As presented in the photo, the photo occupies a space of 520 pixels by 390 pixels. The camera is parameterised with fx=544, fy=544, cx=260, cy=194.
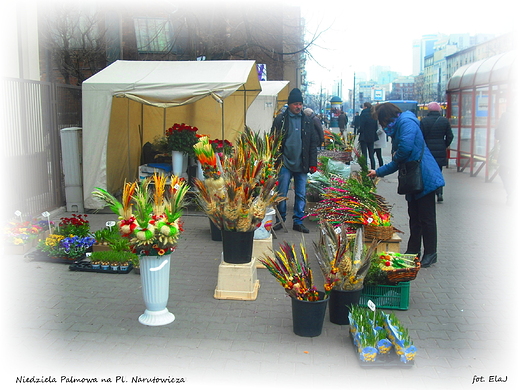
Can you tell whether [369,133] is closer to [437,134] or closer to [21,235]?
[437,134]

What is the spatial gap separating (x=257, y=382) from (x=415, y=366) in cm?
124

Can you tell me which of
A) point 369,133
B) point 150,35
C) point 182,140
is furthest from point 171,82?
point 150,35

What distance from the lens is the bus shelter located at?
13.7m

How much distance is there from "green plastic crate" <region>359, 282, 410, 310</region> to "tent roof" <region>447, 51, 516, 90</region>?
30.9 ft

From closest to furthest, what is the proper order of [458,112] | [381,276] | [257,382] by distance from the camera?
[257,382], [381,276], [458,112]

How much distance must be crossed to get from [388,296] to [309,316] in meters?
1.14

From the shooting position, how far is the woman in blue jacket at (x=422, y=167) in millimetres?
6340

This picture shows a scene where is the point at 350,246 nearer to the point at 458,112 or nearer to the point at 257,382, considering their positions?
the point at 257,382

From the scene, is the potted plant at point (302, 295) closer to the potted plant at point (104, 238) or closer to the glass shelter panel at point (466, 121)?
the potted plant at point (104, 238)

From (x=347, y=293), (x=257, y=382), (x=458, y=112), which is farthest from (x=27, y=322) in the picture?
(x=458, y=112)

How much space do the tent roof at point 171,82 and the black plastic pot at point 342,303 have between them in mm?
5295

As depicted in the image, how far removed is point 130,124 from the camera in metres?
12.0

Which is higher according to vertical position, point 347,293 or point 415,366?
point 347,293

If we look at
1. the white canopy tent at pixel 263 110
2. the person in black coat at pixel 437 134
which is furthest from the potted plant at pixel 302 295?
the white canopy tent at pixel 263 110
